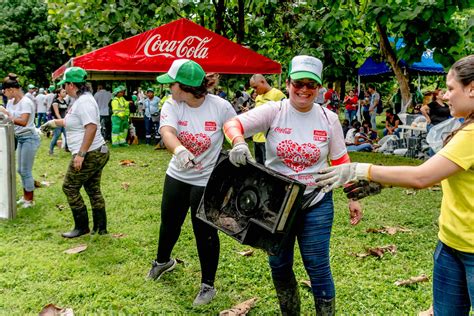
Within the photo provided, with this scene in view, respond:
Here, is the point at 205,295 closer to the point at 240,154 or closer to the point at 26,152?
the point at 240,154

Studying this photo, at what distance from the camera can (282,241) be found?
2773 mm

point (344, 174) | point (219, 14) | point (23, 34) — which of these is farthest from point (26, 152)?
point (23, 34)

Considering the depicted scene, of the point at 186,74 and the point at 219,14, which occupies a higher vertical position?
the point at 219,14

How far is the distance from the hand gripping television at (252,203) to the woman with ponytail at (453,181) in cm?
30

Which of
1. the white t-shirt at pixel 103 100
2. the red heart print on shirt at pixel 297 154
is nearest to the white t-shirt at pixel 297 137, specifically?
the red heart print on shirt at pixel 297 154

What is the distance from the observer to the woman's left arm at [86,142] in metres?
5.07

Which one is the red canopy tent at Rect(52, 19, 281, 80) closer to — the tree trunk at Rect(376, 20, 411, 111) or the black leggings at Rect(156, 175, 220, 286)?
the tree trunk at Rect(376, 20, 411, 111)

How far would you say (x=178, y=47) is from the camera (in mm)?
11719

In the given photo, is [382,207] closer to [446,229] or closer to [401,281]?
[401,281]

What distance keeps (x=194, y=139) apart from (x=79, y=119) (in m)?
2.01

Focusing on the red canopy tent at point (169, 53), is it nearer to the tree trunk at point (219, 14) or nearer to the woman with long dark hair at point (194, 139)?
the tree trunk at point (219, 14)

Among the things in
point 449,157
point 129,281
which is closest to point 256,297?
point 129,281

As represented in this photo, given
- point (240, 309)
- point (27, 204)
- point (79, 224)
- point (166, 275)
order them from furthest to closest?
point (27, 204) < point (79, 224) < point (166, 275) < point (240, 309)

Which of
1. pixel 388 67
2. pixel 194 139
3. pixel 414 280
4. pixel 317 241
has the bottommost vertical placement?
pixel 414 280
